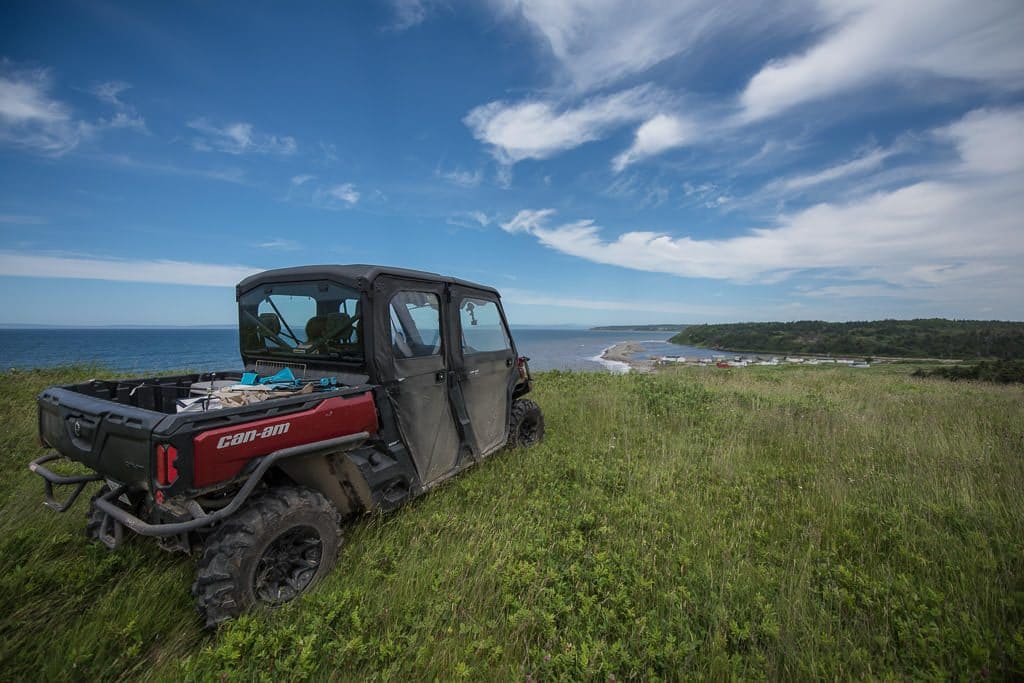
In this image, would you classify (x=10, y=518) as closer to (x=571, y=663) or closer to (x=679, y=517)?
(x=571, y=663)

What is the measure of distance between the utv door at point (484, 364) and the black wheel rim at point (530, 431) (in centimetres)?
63

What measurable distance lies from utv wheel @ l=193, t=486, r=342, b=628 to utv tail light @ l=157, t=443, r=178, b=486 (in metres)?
0.44

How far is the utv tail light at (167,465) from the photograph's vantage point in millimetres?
2270

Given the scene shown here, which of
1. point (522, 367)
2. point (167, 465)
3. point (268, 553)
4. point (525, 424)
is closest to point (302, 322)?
point (167, 465)

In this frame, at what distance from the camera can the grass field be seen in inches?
86.7

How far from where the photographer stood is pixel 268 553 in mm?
2660

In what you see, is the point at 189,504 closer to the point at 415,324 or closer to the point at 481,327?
the point at 415,324

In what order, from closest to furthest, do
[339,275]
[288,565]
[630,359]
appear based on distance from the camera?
1. [288,565]
2. [339,275]
3. [630,359]

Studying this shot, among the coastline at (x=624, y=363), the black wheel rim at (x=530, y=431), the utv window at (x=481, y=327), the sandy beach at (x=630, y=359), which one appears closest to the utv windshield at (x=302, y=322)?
the utv window at (x=481, y=327)

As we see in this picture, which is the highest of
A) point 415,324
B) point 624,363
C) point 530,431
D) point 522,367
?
point 415,324

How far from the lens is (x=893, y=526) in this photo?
362cm

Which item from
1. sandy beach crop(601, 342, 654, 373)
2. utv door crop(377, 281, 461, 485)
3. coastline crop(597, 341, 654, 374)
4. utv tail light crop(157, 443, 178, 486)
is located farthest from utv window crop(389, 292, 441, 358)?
sandy beach crop(601, 342, 654, 373)

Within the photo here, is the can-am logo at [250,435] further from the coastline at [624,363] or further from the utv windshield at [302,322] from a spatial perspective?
the coastline at [624,363]

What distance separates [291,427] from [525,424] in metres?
3.71
